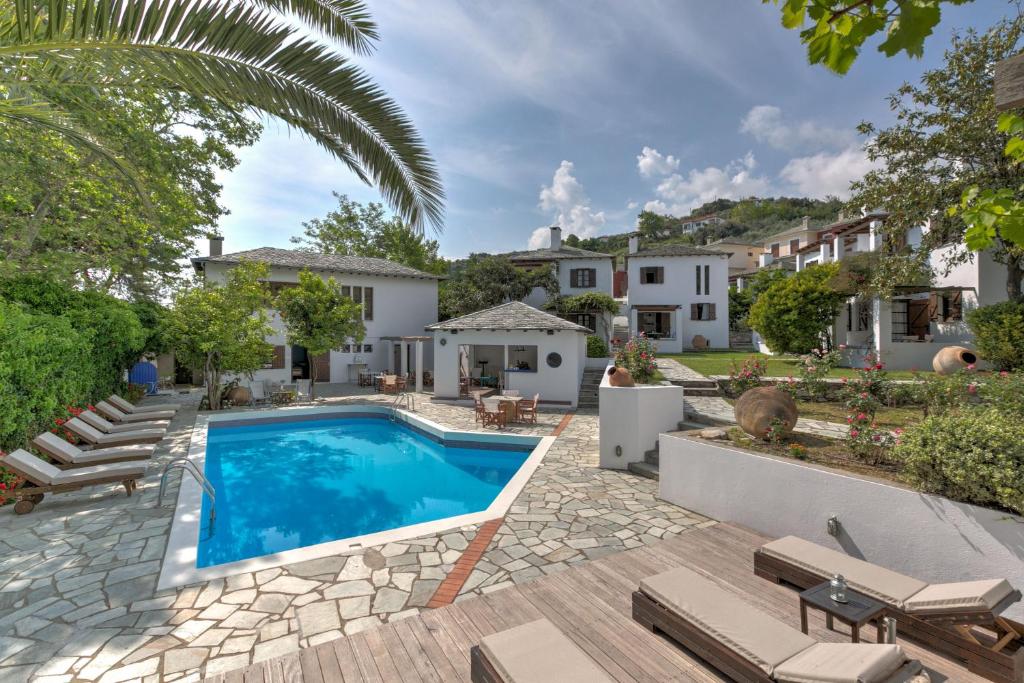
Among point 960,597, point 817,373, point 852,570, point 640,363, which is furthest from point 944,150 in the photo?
point 960,597

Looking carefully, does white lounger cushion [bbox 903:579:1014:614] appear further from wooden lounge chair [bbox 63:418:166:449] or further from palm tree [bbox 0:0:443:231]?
wooden lounge chair [bbox 63:418:166:449]

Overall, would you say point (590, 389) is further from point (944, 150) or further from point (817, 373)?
point (944, 150)

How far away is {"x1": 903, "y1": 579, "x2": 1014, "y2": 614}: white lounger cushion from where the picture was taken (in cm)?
323

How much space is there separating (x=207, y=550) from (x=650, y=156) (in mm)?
18914

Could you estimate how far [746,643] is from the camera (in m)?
3.13

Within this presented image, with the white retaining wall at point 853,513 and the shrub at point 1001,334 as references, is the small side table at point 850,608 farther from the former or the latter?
the shrub at point 1001,334

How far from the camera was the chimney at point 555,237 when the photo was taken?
3569 centimetres

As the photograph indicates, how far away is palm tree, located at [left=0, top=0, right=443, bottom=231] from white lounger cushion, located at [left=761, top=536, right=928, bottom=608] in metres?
5.71

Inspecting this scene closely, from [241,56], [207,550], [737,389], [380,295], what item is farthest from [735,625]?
[380,295]

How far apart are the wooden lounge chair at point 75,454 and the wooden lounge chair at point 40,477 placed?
489 millimetres

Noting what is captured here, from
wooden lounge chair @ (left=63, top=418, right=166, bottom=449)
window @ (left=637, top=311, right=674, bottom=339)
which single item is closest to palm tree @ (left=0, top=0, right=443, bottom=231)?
wooden lounge chair @ (left=63, top=418, right=166, bottom=449)

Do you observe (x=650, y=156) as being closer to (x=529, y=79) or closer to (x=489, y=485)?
(x=529, y=79)

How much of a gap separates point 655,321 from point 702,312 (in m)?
3.27

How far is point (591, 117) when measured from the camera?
13102mm
